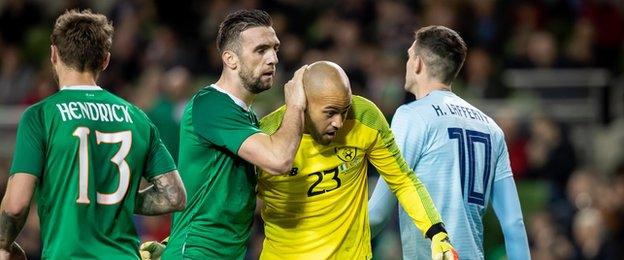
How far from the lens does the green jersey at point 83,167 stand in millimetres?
5102

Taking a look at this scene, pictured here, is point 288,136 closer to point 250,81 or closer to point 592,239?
point 250,81

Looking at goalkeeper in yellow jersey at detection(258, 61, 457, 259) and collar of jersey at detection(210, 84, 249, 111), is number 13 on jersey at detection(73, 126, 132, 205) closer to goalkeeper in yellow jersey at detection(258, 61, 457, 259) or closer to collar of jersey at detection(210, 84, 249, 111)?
collar of jersey at detection(210, 84, 249, 111)

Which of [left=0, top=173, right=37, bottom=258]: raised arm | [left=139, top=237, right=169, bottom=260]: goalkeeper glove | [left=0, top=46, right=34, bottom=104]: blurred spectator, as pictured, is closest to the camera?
[left=0, top=173, right=37, bottom=258]: raised arm

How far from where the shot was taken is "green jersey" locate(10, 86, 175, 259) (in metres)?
5.10

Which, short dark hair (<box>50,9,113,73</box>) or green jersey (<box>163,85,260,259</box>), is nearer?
short dark hair (<box>50,9,113,73</box>)

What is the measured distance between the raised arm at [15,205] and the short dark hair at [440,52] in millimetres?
2428

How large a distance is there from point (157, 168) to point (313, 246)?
0.91 meters

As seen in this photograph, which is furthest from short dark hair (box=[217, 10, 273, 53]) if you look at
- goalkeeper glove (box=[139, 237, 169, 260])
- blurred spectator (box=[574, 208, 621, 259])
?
blurred spectator (box=[574, 208, 621, 259])

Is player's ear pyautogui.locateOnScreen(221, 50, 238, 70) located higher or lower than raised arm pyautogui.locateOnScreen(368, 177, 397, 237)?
higher

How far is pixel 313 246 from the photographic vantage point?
5836 mm

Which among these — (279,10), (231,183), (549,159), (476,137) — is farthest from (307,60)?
(231,183)

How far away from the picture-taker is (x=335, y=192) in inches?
231

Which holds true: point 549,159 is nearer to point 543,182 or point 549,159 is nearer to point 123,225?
point 543,182

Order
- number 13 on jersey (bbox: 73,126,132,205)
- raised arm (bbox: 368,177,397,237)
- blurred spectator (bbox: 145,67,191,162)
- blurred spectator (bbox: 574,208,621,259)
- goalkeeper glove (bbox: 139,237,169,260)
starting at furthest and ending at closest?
1. blurred spectator (bbox: 145,67,191,162)
2. blurred spectator (bbox: 574,208,621,259)
3. raised arm (bbox: 368,177,397,237)
4. goalkeeper glove (bbox: 139,237,169,260)
5. number 13 on jersey (bbox: 73,126,132,205)
